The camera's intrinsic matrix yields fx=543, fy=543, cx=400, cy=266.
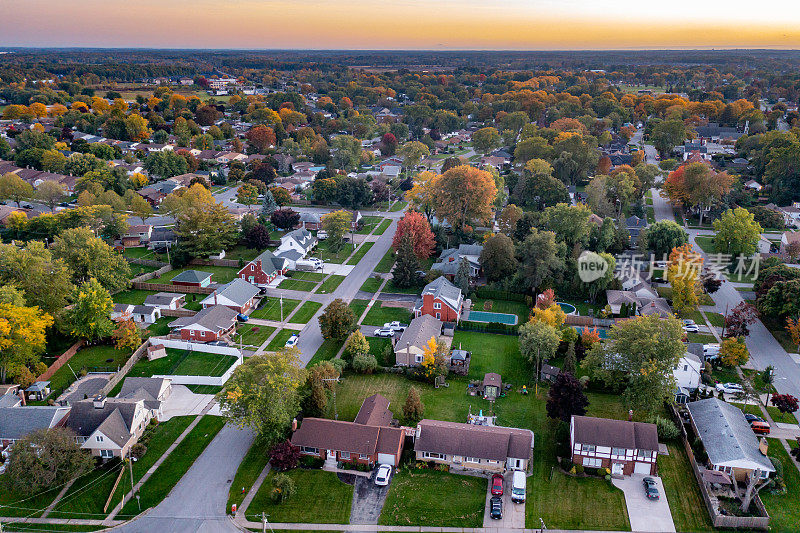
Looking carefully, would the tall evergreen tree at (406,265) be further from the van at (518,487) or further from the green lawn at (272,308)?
the van at (518,487)

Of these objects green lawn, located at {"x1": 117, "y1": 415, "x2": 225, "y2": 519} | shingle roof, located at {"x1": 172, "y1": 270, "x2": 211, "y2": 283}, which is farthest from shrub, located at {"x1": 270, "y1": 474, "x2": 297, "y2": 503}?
shingle roof, located at {"x1": 172, "y1": 270, "x2": 211, "y2": 283}

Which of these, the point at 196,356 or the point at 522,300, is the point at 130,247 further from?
the point at 522,300

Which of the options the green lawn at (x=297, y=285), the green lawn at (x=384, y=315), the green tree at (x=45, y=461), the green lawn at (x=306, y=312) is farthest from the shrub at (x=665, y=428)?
the green lawn at (x=297, y=285)

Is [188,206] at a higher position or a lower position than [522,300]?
higher

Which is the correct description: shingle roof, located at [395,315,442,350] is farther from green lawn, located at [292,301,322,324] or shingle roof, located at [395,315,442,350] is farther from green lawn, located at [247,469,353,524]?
green lawn, located at [247,469,353,524]

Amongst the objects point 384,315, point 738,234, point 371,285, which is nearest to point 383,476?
point 384,315

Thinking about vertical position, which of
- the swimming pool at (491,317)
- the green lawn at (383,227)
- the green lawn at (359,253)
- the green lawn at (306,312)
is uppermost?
the green lawn at (306,312)

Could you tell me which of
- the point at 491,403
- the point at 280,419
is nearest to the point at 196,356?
the point at 280,419
